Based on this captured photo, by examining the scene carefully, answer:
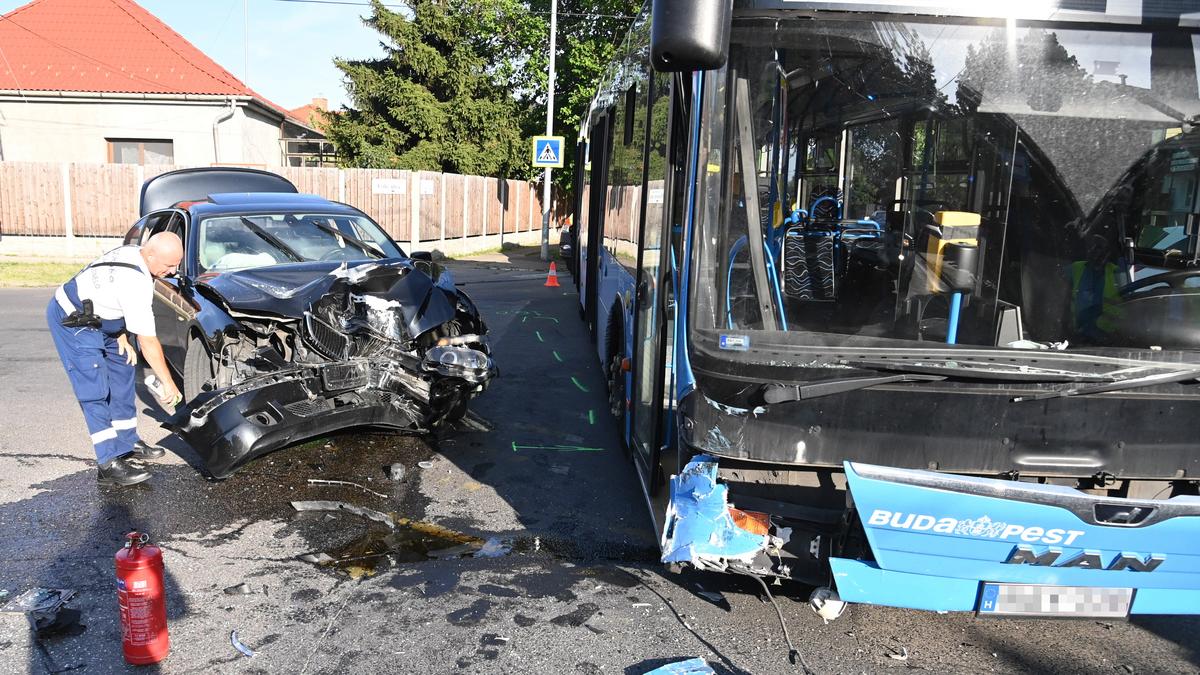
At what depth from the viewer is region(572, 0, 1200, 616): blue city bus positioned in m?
3.08

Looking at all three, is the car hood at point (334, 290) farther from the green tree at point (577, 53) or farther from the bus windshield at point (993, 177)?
the green tree at point (577, 53)

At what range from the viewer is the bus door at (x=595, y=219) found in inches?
343

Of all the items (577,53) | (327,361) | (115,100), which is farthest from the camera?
(577,53)

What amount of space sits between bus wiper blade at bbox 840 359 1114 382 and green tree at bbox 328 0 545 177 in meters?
27.5

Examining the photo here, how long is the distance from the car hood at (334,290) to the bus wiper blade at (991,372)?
3681 mm

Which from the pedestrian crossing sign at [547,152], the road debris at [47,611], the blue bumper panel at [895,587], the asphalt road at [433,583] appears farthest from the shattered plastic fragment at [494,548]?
the pedestrian crossing sign at [547,152]

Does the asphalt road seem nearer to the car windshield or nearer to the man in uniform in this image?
the man in uniform

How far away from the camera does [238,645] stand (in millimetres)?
3531

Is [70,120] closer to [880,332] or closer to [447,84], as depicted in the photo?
[447,84]

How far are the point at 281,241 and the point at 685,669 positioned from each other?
5522 millimetres

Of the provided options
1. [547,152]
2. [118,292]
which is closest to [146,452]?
[118,292]

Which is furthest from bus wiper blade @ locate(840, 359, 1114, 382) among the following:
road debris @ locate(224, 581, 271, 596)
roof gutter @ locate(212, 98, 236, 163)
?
roof gutter @ locate(212, 98, 236, 163)

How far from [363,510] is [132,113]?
23740 millimetres

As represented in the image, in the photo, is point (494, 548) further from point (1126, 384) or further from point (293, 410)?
point (1126, 384)
